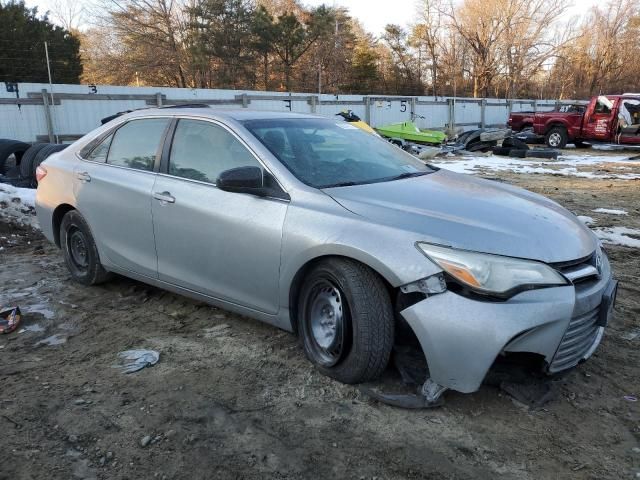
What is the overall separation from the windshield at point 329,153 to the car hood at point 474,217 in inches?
7.9

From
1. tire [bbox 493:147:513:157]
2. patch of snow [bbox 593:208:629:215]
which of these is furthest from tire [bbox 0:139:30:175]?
tire [bbox 493:147:513:157]

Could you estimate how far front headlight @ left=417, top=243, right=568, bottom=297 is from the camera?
2699 mm

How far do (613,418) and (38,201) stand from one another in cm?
492

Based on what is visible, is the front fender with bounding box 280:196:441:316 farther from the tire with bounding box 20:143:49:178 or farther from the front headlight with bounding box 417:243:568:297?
the tire with bounding box 20:143:49:178

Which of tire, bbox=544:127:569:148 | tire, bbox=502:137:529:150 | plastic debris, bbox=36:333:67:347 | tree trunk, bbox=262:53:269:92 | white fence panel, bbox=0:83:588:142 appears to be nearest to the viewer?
plastic debris, bbox=36:333:67:347

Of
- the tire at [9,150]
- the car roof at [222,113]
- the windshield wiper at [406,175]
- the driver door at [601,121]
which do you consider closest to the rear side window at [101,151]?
the car roof at [222,113]

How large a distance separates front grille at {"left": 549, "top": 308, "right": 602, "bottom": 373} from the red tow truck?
1776 centimetres

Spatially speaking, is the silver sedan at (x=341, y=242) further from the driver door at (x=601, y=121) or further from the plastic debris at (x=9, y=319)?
the driver door at (x=601, y=121)

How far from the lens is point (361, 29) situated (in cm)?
5331

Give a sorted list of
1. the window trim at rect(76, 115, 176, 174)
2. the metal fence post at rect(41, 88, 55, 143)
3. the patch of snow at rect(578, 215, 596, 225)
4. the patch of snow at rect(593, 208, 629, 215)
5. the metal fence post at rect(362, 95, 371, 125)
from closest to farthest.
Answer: the window trim at rect(76, 115, 176, 174) < the patch of snow at rect(578, 215, 596, 225) < the patch of snow at rect(593, 208, 629, 215) < the metal fence post at rect(41, 88, 55, 143) < the metal fence post at rect(362, 95, 371, 125)

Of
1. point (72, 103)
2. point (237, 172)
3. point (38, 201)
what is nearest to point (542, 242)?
point (237, 172)

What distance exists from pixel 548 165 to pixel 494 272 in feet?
45.1

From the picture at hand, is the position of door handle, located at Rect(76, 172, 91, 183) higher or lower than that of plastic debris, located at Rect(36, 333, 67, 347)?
higher

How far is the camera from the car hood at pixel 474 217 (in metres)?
2.83
